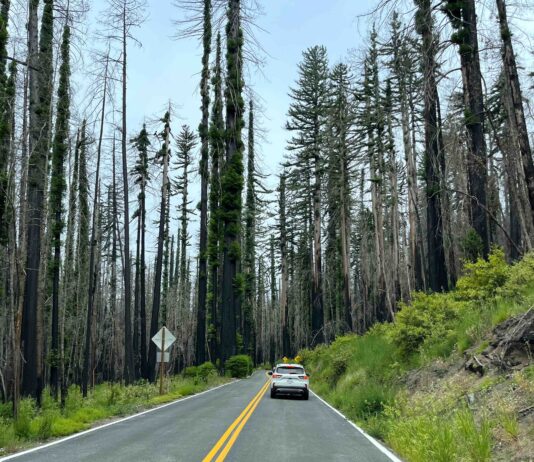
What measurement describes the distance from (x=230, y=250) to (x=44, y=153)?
46.1 ft

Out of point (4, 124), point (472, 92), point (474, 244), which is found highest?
point (472, 92)

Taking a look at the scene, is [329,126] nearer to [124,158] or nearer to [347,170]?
[347,170]

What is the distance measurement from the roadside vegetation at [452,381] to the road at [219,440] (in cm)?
95

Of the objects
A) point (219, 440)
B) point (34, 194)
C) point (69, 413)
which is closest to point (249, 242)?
point (34, 194)

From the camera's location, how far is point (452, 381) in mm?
10938

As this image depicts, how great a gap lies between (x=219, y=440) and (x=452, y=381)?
556 cm

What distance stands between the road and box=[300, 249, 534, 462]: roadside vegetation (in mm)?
948

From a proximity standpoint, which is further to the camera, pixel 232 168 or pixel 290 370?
pixel 232 168

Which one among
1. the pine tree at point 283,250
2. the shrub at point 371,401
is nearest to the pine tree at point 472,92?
the shrub at point 371,401

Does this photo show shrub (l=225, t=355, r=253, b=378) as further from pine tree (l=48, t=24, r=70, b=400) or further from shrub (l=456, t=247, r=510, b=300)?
shrub (l=456, t=247, r=510, b=300)

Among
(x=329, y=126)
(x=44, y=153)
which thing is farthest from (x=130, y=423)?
(x=329, y=126)

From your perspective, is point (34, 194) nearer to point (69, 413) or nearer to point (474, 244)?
point (69, 413)

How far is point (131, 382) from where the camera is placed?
24.5 m

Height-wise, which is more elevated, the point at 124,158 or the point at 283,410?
the point at 124,158
